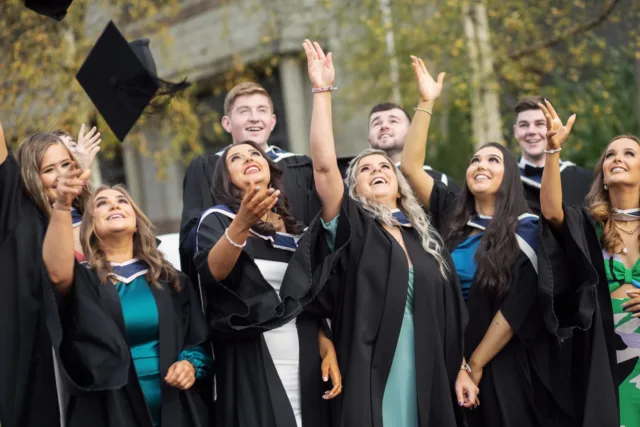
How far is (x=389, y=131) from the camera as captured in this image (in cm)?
598

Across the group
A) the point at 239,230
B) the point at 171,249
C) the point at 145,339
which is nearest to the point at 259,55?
the point at 171,249

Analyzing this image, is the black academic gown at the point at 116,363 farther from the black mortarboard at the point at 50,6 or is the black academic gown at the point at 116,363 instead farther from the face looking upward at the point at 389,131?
the face looking upward at the point at 389,131

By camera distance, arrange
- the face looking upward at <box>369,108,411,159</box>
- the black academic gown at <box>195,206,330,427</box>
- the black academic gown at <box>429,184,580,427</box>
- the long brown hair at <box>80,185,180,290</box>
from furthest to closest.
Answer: the face looking upward at <box>369,108,411,159</box>, the black academic gown at <box>429,184,580,427</box>, the long brown hair at <box>80,185,180,290</box>, the black academic gown at <box>195,206,330,427</box>

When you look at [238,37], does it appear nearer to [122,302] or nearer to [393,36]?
[393,36]

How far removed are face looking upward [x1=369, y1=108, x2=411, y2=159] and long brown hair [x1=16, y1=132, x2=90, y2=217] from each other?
6.81ft

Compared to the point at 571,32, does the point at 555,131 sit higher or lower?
lower

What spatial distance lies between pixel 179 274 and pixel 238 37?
11160 millimetres

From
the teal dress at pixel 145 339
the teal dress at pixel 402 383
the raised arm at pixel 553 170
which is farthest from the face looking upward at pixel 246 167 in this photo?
the raised arm at pixel 553 170

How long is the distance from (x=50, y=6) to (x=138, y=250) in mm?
1355

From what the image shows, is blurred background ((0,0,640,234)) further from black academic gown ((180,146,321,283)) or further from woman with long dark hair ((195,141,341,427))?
woman with long dark hair ((195,141,341,427))

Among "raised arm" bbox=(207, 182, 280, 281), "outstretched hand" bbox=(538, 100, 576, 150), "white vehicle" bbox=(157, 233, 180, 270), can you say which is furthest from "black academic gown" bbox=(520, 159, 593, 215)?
"raised arm" bbox=(207, 182, 280, 281)

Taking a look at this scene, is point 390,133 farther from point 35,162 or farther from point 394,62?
point 394,62

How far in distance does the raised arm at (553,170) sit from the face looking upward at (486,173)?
0.39 meters

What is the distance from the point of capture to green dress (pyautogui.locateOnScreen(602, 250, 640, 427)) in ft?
16.5
